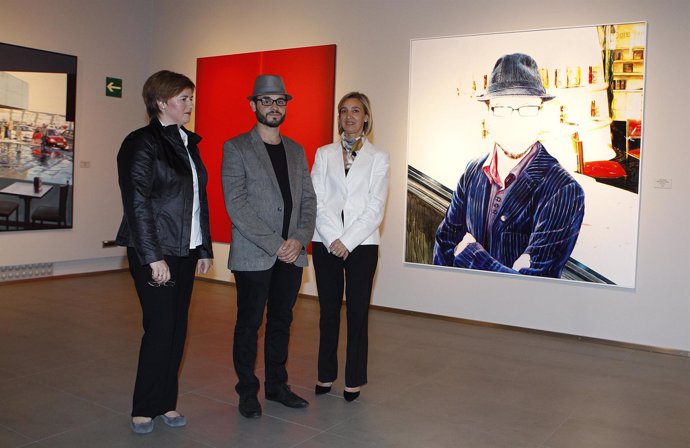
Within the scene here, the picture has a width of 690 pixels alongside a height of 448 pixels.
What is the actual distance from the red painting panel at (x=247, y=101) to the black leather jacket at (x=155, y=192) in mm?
3791

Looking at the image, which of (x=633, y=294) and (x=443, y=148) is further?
(x=443, y=148)

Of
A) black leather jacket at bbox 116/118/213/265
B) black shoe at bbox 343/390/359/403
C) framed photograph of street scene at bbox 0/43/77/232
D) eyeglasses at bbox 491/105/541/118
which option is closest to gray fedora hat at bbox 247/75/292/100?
black leather jacket at bbox 116/118/213/265

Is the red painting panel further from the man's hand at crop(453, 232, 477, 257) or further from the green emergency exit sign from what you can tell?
the man's hand at crop(453, 232, 477, 257)

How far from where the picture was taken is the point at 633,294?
17.0 feet

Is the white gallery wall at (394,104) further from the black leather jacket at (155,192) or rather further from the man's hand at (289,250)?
the black leather jacket at (155,192)

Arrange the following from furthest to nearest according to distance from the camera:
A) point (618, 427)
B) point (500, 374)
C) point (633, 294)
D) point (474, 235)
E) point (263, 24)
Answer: point (263, 24) → point (474, 235) → point (633, 294) → point (500, 374) → point (618, 427)

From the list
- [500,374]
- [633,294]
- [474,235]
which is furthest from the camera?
[474,235]

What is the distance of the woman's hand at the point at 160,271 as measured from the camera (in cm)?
286

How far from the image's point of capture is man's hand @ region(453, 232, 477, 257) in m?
5.88

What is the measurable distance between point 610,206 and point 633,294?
725 mm

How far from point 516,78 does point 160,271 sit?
3.87 metres

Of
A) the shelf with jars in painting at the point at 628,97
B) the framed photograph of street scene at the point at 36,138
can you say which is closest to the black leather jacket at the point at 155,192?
the shelf with jars in painting at the point at 628,97

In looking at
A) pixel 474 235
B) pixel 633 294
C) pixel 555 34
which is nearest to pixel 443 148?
pixel 474 235

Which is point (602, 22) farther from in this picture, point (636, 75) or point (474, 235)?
point (474, 235)
